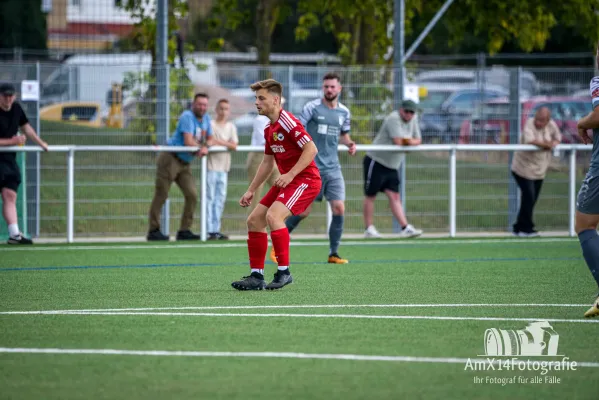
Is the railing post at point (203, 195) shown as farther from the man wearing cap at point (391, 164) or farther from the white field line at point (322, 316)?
the white field line at point (322, 316)

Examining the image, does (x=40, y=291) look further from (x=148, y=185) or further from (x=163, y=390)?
(x=148, y=185)

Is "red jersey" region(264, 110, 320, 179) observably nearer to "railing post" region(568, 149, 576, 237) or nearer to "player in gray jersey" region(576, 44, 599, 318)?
"player in gray jersey" region(576, 44, 599, 318)

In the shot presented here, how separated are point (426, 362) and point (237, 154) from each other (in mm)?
12276

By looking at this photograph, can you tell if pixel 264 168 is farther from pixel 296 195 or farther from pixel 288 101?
pixel 288 101

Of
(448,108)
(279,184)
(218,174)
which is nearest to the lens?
(279,184)

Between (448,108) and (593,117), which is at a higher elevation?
(448,108)

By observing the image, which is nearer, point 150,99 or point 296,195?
point 296,195

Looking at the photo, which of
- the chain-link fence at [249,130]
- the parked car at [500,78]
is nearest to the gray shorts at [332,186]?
the chain-link fence at [249,130]

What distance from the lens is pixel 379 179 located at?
16.6 m

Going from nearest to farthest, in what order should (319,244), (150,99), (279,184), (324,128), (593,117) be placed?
(593,117), (279,184), (324,128), (319,244), (150,99)

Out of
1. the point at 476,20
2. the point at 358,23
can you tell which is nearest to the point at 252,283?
the point at 358,23

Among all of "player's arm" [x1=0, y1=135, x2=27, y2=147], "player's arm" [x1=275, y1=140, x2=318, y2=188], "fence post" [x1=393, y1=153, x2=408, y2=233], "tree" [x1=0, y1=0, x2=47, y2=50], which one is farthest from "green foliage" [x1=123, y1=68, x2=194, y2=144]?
"tree" [x1=0, y1=0, x2=47, y2=50]

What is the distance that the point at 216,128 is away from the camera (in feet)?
54.7

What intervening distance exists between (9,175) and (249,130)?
17.1 feet
